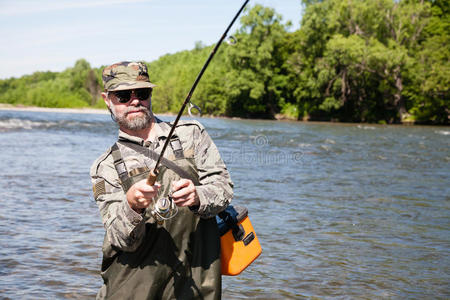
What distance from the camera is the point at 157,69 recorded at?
138 meters

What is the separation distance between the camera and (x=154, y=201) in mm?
2535

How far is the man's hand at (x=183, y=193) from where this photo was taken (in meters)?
2.25

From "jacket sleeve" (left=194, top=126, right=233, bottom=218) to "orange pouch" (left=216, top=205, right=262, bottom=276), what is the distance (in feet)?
0.97

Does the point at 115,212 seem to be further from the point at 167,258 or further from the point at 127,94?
the point at 127,94

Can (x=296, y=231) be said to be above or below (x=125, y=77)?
below

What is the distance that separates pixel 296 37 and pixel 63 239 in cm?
6065

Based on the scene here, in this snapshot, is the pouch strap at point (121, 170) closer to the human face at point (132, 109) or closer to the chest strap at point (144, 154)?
the chest strap at point (144, 154)

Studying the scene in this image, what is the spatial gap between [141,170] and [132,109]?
357 mm

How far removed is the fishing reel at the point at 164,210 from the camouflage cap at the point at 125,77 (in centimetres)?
63

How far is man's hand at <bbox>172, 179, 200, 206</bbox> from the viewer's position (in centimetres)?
225

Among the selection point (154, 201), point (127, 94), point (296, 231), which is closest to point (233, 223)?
point (154, 201)

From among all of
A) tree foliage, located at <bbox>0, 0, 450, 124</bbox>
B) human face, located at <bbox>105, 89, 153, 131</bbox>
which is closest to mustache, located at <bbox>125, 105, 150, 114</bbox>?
human face, located at <bbox>105, 89, 153, 131</bbox>

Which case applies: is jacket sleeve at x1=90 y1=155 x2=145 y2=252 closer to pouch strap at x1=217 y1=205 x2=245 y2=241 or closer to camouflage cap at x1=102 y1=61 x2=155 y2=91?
camouflage cap at x1=102 y1=61 x2=155 y2=91

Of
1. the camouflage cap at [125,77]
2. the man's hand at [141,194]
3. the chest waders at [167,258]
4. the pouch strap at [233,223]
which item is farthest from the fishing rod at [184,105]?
the pouch strap at [233,223]
